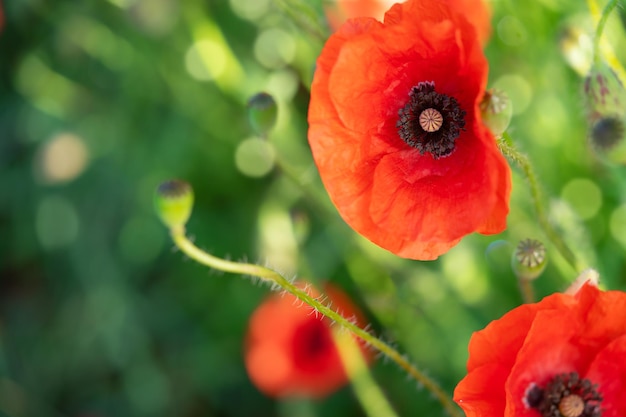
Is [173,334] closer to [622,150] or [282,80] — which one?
[282,80]

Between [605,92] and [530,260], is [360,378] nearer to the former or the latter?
[530,260]

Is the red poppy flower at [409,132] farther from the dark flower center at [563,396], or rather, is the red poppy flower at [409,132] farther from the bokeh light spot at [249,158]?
the bokeh light spot at [249,158]

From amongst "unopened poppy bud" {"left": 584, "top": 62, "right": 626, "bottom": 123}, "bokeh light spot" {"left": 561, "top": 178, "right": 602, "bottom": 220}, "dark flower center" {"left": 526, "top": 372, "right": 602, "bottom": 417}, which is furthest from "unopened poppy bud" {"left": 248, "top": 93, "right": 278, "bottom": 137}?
"bokeh light spot" {"left": 561, "top": 178, "right": 602, "bottom": 220}

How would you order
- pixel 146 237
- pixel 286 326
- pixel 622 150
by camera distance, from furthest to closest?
pixel 146 237 → pixel 286 326 → pixel 622 150

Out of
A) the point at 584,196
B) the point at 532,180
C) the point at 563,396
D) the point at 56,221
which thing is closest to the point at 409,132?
the point at 532,180

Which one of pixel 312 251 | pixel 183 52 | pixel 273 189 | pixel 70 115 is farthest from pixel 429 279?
pixel 70 115

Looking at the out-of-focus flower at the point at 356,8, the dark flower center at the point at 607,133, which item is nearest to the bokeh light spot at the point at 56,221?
the out-of-focus flower at the point at 356,8
